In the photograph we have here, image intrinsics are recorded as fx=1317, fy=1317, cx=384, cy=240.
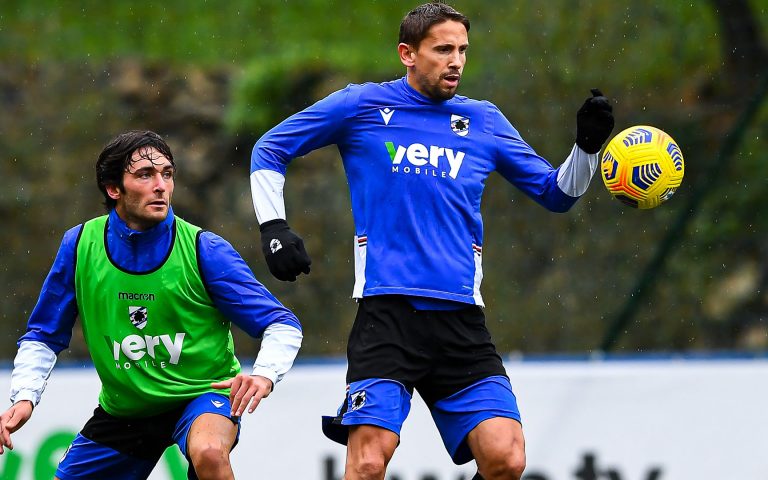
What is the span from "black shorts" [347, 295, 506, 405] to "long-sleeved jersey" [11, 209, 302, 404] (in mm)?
277

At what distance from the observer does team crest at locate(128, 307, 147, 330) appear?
17.2 ft

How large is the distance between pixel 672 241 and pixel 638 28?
194cm

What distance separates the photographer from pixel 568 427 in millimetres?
7684

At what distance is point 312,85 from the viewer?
1120 cm

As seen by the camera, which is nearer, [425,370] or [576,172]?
[425,370]

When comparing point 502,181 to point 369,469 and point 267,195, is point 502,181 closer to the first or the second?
point 267,195

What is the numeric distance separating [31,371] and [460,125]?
2.00 metres

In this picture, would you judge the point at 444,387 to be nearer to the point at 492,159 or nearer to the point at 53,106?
the point at 492,159

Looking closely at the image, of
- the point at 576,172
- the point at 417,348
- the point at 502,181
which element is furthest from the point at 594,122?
the point at 502,181

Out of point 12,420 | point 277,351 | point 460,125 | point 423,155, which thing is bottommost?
point 12,420

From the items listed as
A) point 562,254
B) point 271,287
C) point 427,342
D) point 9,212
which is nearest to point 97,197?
point 9,212

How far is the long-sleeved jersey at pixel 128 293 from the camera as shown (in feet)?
17.1

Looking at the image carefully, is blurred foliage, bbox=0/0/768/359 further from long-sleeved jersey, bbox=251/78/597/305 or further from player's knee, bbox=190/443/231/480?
player's knee, bbox=190/443/231/480

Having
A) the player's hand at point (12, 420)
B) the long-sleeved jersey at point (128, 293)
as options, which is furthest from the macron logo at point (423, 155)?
the player's hand at point (12, 420)
